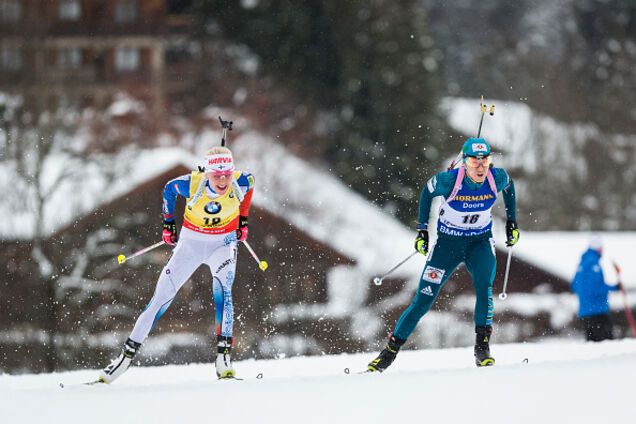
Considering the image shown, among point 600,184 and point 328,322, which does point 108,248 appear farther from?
point 600,184

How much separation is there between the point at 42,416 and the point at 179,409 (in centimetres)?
Result: 88

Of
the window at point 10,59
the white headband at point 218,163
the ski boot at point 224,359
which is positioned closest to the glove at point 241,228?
the white headband at point 218,163

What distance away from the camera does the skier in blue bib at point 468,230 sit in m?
9.57

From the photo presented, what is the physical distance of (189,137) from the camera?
41906mm

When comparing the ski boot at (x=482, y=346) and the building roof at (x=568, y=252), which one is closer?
the ski boot at (x=482, y=346)

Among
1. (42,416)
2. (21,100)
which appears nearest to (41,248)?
(21,100)

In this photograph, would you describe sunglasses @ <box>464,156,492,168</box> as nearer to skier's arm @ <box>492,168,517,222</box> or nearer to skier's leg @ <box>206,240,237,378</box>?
skier's arm @ <box>492,168,517,222</box>

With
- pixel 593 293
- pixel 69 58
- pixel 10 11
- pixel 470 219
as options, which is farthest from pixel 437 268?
pixel 69 58

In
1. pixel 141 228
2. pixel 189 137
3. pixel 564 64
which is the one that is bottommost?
pixel 141 228

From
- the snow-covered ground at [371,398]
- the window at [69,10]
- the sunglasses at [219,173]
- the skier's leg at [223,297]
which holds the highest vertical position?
the window at [69,10]

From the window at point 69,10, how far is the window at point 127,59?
2302 millimetres

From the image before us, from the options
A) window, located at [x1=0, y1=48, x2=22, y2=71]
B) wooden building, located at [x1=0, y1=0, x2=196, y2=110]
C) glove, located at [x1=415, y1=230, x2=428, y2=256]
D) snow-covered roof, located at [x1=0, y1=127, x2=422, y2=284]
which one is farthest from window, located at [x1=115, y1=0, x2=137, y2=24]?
glove, located at [x1=415, y1=230, x2=428, y2=256]

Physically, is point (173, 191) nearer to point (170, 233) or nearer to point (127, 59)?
point (170, 233)

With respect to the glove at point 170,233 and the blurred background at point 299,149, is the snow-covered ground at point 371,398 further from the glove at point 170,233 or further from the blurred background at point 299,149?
the blurred background at point 299,149
